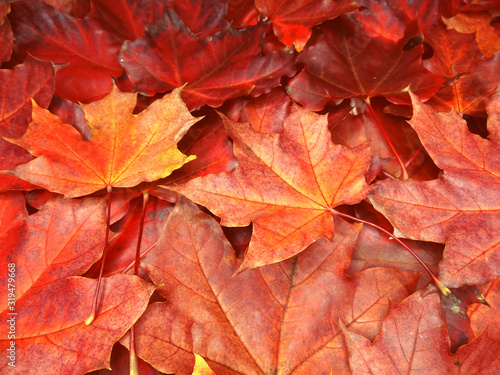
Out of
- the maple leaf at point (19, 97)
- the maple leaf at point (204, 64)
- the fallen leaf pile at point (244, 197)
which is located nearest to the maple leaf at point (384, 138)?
the fallen leaf pile at point (244, 197)

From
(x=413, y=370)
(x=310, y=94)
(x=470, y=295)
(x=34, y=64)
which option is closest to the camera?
(x=413, y=370)

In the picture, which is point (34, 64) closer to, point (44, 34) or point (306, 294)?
point (44, 34)

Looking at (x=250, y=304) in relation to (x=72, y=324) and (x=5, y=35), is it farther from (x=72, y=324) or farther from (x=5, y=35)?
(x=5, y=35)

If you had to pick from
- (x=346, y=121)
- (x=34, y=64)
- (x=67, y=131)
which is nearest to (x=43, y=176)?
(x=67, y=131)

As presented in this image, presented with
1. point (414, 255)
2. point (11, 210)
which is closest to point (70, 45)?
point (11, 210)

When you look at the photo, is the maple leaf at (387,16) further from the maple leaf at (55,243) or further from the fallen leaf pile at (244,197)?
the maple leaf at (55,243)

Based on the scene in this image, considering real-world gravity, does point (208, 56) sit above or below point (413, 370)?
above

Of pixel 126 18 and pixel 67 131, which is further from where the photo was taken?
pixel 126 18
